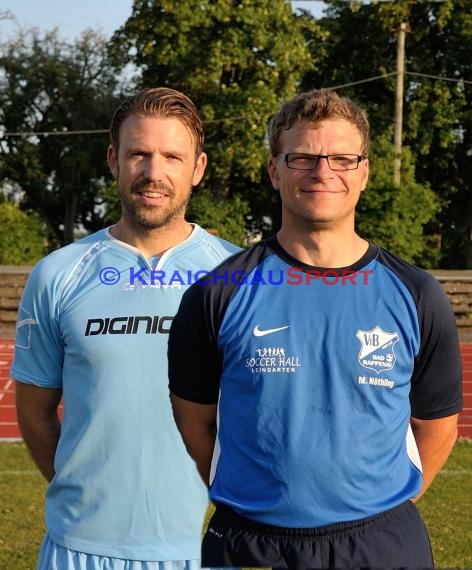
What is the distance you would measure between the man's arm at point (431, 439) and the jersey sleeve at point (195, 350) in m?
0.68

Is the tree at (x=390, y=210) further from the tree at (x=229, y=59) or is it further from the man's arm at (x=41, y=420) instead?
the man's arm at (x=41, y=420)

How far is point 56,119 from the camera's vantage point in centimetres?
3819

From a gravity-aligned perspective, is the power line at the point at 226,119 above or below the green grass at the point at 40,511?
above

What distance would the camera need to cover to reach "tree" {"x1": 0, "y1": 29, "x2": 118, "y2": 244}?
37.2m

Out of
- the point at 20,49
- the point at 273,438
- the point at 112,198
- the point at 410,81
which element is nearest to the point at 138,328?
the point at 273,438

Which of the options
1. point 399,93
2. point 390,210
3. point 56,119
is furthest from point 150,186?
point 56,119

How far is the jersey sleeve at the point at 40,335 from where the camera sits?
127 inches

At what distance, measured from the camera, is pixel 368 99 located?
34125 millimetres

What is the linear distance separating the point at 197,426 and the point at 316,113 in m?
1.01

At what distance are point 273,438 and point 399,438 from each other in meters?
0.38

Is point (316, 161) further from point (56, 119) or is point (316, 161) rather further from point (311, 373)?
point (56, 119)

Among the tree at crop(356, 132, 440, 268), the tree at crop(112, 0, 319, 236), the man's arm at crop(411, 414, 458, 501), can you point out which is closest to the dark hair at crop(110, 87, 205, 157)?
the man's arm at crop(411, 414, 458, 501)

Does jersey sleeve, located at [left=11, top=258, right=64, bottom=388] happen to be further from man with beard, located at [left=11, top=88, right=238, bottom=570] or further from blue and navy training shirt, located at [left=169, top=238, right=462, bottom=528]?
blue and navy training shirt, located at [left=169, top=238, right=462, bottom=528]

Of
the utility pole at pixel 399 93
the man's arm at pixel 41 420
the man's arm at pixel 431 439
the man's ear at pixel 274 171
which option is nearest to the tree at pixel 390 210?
the utility pole at pixel 399 93
